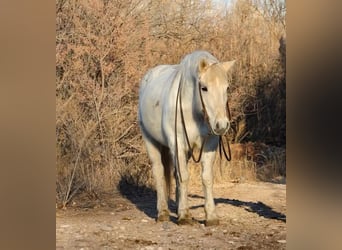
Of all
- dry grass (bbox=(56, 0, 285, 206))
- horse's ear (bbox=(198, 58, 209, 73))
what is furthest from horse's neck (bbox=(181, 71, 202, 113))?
dry grass (bbox=(56, 0, 285, 206))

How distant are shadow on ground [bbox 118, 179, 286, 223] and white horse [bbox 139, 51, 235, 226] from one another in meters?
0.32

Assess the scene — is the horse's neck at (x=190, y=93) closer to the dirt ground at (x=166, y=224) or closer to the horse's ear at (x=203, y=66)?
the horse's ear at (x=203, y=66)

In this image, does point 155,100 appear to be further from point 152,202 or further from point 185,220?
point 152,202

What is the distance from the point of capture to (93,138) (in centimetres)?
513

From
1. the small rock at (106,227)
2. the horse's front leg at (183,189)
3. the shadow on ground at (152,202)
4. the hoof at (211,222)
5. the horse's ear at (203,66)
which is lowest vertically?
the small rock at (106,227)

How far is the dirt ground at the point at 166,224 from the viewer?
2.92 metres

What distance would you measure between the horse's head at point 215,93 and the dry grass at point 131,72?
1700 mm

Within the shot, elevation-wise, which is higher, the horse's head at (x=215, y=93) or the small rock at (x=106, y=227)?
the horse's head at (x=215, y=93)

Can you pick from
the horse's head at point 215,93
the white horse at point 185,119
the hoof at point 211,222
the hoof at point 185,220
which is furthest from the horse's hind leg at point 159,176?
the horse's head at point 215,93

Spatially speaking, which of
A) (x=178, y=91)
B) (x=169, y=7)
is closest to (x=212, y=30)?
(x=169, y=7)

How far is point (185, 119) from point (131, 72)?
96.4 inches

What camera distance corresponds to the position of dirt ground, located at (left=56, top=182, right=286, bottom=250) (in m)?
2.92
